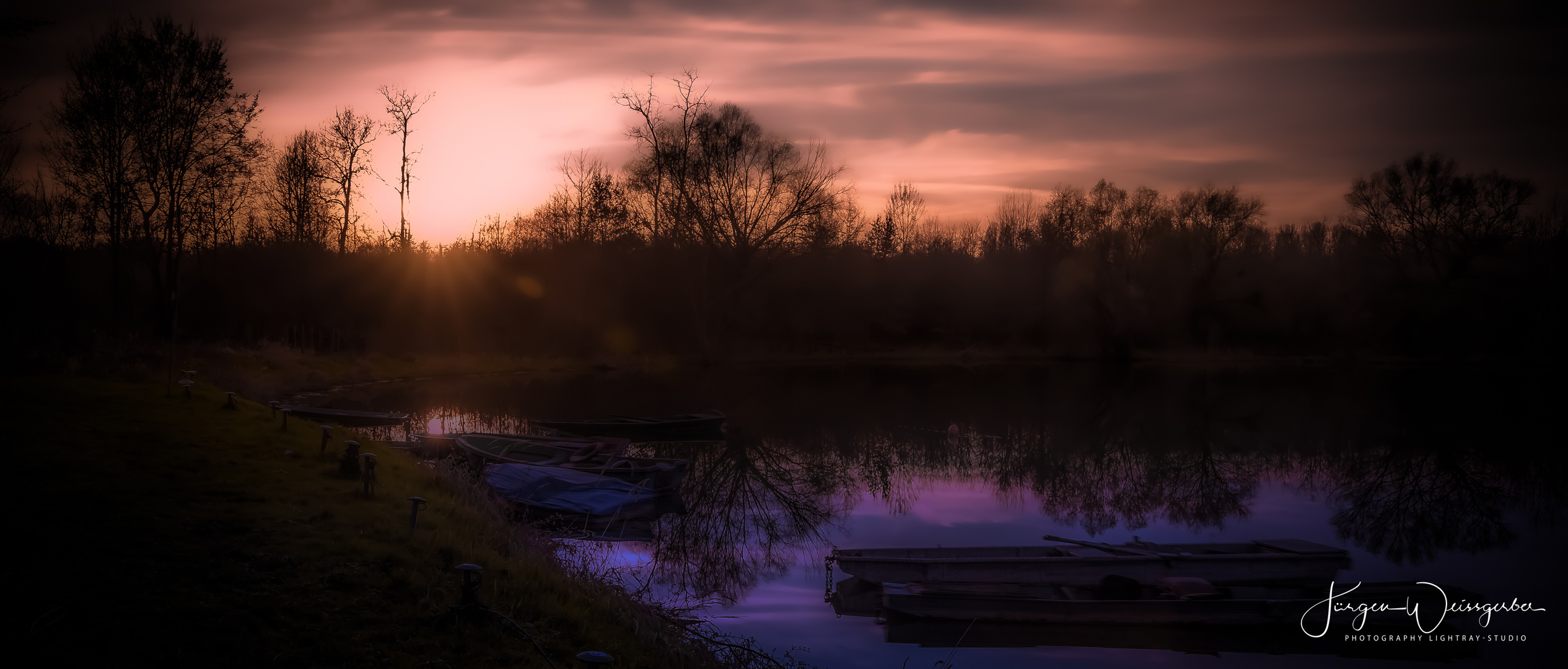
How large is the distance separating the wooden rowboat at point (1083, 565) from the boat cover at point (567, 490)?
189 inches

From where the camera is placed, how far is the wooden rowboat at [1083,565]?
404 inches

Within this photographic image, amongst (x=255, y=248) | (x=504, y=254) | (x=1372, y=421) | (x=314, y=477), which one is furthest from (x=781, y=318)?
(x=314, y=477)

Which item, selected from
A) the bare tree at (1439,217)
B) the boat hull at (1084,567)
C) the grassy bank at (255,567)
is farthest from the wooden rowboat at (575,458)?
the bare tree at (1439,217)

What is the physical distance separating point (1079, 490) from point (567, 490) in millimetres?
10933

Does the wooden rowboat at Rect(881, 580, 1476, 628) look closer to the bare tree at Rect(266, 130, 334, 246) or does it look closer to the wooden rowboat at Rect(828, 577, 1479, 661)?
the wooden rowboat at Rect(828, 577, 1479, 661)

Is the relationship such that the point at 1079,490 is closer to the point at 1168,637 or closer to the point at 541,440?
the point at 1168,637

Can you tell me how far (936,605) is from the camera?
978 cm

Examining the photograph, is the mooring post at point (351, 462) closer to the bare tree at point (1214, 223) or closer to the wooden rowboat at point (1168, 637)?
the wooden rowboat at point (1168, 637)

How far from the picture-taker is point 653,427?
2400 centimetres

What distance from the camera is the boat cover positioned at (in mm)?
14273

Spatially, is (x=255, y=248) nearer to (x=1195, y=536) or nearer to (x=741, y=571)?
(x=741, y=571)

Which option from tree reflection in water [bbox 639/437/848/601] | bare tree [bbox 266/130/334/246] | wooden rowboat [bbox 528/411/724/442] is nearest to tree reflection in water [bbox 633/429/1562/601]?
tree reflection in water [bbox 639/437/848/601]

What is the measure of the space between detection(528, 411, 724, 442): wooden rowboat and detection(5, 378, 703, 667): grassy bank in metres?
11.9

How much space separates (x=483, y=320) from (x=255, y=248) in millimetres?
12638
